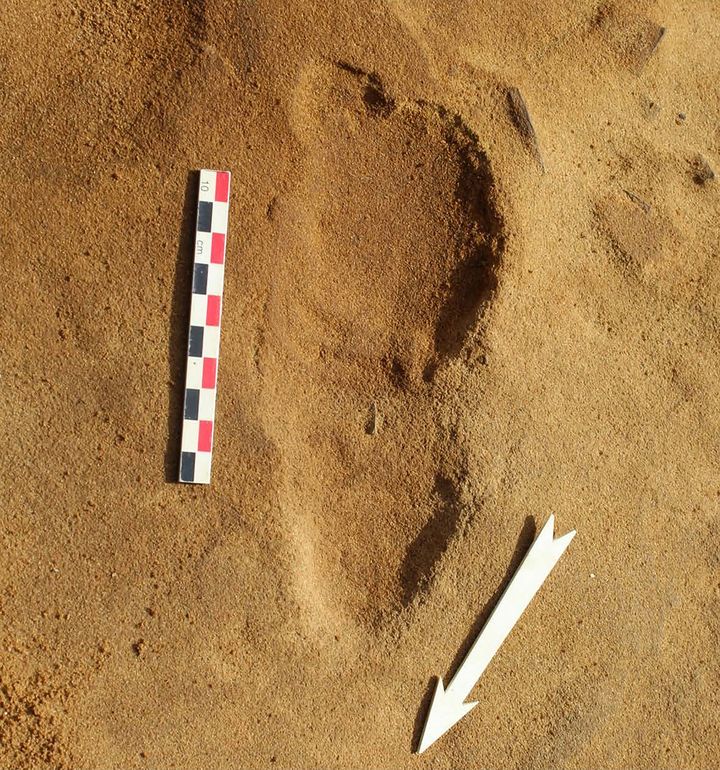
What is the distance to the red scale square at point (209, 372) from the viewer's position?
337 cm

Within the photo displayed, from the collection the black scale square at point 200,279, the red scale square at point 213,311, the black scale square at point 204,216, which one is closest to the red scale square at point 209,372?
the red scale square at point 213,311

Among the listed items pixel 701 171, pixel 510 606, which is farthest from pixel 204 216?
pixel 701 171

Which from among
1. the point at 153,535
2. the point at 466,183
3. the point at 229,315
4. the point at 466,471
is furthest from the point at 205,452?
the point at 466,183

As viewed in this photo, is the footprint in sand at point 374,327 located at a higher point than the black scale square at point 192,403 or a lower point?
higher

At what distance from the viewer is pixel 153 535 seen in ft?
10.9

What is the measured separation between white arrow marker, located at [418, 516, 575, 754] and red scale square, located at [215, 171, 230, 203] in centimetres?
228

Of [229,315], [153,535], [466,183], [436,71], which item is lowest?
[153,535]

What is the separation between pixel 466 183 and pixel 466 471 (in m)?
1.46

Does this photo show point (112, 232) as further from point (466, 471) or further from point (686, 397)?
point (686, 397)

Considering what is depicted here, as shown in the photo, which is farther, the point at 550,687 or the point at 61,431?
the point at 550,687

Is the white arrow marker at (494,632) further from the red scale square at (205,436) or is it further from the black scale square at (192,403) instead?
the black scale square at (192,403)

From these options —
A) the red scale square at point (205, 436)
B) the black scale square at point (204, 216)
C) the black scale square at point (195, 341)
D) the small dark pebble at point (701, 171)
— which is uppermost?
the small dark pebble at point (701, 171)

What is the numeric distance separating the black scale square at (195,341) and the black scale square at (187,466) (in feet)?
1.60

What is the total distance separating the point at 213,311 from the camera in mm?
3365
